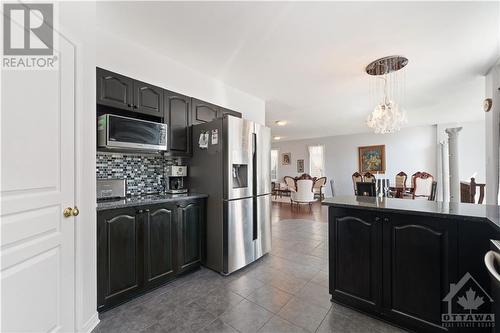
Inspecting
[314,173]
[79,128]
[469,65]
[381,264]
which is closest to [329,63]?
[469,65]

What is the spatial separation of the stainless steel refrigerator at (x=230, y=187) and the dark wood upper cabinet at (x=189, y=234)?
0.37 feet

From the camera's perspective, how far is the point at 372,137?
771 centimetres

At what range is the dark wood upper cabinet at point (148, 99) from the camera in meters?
2.22

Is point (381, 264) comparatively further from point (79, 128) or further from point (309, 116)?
point (309, 116)

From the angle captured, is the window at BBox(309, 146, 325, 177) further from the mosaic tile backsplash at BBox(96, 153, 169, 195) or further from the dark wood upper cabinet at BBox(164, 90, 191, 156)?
the mosaic tile backsplash at BBox(96, 153, 169, 195)

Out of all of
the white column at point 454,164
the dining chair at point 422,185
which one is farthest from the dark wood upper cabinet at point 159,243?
the dining chair at point 422,185

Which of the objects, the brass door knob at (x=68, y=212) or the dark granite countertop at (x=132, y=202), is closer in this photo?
the brass door knob at (x=68, y=212)

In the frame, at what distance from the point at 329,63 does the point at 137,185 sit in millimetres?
2868

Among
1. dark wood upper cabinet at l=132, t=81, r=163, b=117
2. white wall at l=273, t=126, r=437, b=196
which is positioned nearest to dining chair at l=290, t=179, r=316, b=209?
white wall at l=273, t=126, r=437, b=196

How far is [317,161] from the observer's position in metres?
8.95

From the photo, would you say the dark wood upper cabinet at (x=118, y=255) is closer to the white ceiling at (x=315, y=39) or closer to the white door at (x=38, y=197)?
the white door at (x=38, y=197)

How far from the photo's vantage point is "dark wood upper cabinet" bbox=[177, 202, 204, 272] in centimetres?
238

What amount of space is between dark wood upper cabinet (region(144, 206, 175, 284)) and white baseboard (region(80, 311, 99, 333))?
0.46m

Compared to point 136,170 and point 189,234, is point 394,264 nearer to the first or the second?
point 189,234
